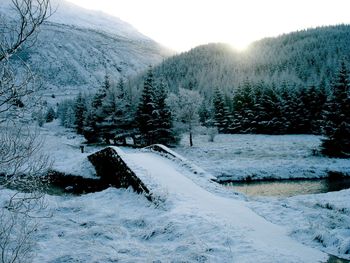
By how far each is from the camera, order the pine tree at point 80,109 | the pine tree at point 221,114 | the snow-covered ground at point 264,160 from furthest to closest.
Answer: the pine tree at point 221,114
the pine tree at point 80,109
the snow-covered ground at point 264,160

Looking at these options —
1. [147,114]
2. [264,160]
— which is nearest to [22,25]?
[264,160]

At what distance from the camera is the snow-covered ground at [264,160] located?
2877 cm

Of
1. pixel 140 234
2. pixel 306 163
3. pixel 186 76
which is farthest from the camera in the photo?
pixel 186 76

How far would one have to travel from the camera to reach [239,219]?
10.5m

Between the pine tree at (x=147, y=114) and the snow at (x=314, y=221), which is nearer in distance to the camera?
the snow at (x=314, y=221)

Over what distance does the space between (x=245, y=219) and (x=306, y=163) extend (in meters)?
22.7

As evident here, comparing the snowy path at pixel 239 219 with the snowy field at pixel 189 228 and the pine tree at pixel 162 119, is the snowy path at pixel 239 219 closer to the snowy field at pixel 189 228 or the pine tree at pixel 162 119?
the snowy field at pixel 189 228

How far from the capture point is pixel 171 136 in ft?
131

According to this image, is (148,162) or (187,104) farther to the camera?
(187,104)

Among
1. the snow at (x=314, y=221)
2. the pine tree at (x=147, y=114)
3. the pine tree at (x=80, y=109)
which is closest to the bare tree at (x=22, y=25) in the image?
the snow at (x=314, y=221)

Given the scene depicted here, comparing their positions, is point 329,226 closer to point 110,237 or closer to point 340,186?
point 110,237

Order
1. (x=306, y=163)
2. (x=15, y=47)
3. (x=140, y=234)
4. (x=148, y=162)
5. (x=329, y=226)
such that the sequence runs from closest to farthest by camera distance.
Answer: (x=15, y=47) < (x=329, y=226) < (x=140, y=234) < (x=148, y=162) < (x=306, y=163)

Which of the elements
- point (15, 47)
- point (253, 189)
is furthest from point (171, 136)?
point (15, 47)

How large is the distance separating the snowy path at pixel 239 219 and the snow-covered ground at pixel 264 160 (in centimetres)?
1253
